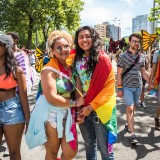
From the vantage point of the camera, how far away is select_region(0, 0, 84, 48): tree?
2933 cm

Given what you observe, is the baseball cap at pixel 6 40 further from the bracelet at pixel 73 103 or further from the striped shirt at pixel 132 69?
the striped shirt at pixel 132 69

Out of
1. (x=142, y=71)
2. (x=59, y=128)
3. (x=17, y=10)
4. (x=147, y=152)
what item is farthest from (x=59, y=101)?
(x=17, y=10)

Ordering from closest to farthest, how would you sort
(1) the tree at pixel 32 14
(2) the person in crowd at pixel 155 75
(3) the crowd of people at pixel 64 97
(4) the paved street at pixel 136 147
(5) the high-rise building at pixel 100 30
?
(3) the crowd of people at pixel 64 97
(5) the high-rise building at pixel 100 30
(4) the paved street at pixel 136 147
(2) the person in crowd at pixel 155 75
(1) the tree at pixel 32 14

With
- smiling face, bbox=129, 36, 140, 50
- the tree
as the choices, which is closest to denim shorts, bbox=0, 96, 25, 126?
smiling face, bbox=129, 36, 140, 50

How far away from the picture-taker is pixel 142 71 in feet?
15.9

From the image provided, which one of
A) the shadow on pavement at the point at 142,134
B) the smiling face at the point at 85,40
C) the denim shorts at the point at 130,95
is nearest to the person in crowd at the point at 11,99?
the smiling face at the point at 85,40

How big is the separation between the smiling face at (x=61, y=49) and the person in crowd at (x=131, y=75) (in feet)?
6.79

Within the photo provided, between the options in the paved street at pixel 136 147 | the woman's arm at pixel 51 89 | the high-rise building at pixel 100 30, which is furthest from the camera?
the paved street at pixel 136 147

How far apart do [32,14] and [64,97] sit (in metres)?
28.8

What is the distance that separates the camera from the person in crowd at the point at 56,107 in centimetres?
261

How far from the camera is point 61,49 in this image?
273 cm

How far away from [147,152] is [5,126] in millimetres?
2479

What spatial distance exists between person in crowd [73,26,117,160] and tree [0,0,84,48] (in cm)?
2732

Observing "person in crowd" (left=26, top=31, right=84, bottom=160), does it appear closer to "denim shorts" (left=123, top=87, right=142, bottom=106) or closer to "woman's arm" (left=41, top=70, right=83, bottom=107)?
"woman's arm" (left=41, top=70, right=83, bottom=107)
